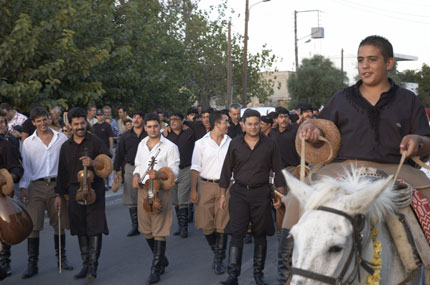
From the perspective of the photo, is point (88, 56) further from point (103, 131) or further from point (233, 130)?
point (233, 130)

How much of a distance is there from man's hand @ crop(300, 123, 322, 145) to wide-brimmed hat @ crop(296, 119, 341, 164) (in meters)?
0.05

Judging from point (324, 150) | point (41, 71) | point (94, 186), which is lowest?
point (94, 186)

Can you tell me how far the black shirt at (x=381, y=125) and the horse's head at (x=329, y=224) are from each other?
0.72 meters

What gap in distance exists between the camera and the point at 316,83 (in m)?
61.7

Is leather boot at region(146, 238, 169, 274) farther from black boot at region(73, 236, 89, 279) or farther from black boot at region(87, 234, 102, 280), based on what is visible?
black boot at region(73, 236, 89, 279)

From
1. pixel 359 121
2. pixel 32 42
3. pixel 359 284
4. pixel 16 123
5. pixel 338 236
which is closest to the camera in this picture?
pixel 338 236

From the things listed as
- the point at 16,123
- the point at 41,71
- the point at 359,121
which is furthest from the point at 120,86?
the point at 359,121

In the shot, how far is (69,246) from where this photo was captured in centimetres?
1040

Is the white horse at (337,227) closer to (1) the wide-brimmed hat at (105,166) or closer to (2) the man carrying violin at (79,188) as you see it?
(1) the wide-brimmed hat at (105,166)

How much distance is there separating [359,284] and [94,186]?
522cm

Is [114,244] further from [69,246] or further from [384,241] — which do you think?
[384,241]

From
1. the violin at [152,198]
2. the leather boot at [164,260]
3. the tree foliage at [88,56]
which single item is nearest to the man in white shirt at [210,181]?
the leather boot at [164,260]

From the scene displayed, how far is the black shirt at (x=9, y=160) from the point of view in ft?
25.9

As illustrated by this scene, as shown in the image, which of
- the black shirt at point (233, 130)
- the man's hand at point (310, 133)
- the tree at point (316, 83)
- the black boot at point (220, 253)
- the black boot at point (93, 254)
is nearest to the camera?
the man's hand at point (310, 133)
